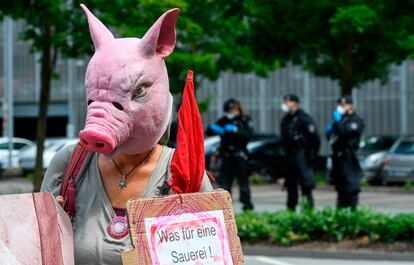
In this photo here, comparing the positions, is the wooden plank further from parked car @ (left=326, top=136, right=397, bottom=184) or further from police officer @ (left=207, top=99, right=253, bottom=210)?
parked car @ (left=326, top=136, right=397, bottom=184)

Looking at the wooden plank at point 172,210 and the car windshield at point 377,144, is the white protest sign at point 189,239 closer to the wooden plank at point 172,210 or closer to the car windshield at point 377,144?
the wooden plank at point 172,210

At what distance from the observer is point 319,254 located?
13.0 metres

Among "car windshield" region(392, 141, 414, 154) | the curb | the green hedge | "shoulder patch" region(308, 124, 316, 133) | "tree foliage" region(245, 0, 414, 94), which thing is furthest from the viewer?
"car windshield" region(392, 141, 414, 154)

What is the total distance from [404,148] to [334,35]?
5785mm

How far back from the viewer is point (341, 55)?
25.8m

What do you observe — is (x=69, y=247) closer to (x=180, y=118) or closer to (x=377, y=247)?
(x=180, y=118)

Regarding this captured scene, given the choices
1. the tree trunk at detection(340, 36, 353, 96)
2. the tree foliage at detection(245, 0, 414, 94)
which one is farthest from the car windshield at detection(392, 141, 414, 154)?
the tree trunk at detection(340, 36, 353, 96)

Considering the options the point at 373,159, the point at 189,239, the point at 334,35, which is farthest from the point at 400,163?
the point at 189,239

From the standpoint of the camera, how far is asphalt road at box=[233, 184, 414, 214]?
20.8 meters

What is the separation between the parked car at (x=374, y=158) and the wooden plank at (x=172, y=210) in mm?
24085

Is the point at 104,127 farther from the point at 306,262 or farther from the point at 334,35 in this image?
the point at 334,35

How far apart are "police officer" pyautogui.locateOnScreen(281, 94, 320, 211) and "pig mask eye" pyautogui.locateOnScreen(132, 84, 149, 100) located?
11616mm

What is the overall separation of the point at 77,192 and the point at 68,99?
46352 mm

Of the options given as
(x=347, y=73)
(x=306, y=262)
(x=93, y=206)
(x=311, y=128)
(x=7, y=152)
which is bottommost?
(x=7, y=152)
